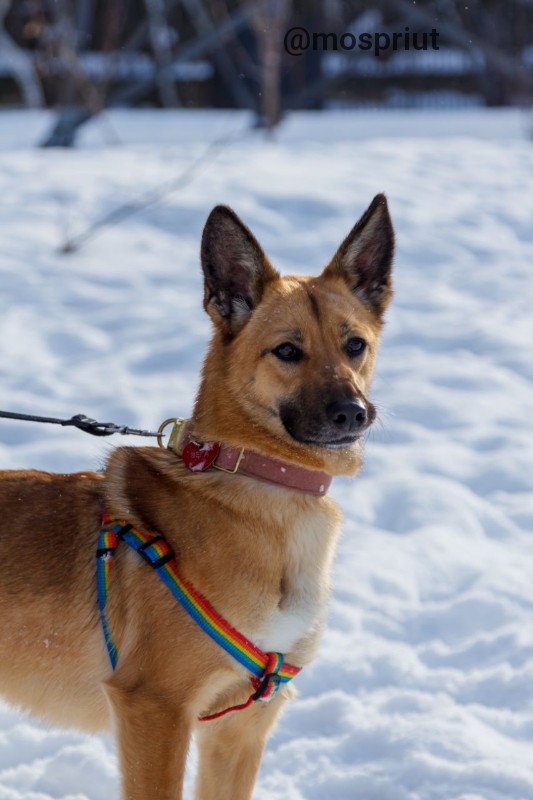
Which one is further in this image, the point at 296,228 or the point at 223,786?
the point at 296,228

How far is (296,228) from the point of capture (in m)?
8.57

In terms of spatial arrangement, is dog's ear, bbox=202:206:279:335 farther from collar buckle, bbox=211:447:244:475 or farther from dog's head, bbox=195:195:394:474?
collar buckle, bbox=211:447:244:475

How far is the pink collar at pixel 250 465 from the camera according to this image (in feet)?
9.42

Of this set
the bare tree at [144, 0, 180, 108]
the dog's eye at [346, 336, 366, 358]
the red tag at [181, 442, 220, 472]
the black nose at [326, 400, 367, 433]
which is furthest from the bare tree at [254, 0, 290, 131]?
the black nose at [326, 400, 367, 433]

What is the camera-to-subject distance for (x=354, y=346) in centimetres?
302

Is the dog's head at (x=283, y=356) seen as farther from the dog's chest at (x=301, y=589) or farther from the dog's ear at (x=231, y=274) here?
the dog's chest at (x=301, y=589)

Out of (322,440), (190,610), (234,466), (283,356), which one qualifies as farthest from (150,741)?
(283,356)

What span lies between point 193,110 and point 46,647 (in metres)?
13.1

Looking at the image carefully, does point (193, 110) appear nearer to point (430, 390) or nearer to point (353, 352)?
point (430, 390)

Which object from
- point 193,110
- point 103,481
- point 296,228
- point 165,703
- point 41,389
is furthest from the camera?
point 193,110

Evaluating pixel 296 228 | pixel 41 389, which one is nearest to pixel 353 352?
pixel 41 389

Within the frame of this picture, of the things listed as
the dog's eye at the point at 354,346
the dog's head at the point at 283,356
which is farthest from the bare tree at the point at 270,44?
the dog's eye at the point at 354,346

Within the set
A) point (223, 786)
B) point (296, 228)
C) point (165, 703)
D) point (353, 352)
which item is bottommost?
point (223, 786)

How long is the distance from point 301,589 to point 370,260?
1.07 metres
